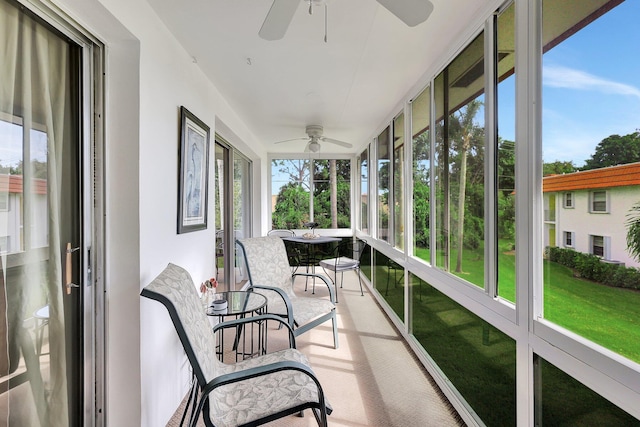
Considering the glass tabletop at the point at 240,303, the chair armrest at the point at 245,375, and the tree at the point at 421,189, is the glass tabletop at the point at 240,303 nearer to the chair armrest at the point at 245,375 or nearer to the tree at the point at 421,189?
the chair armrest at the point at 245,375

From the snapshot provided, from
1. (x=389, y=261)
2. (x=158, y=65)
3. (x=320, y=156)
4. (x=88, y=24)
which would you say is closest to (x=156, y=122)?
(x=158, y=65)

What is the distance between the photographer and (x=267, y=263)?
3.09 m

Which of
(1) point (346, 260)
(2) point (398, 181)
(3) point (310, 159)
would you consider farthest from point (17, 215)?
(3) point (310, 159)

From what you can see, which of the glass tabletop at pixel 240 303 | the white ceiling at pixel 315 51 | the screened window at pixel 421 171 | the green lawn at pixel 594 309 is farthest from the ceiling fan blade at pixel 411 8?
the glass tabletop at pixel 240 303

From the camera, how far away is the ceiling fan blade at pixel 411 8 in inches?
44.9

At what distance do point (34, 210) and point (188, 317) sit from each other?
0.76m

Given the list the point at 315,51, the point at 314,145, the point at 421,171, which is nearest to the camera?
the point at 315,51

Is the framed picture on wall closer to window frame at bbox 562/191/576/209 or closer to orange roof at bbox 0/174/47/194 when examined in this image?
orange roof at bbox 0/174/47/194

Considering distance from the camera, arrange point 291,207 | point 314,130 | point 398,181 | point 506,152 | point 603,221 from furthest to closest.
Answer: point 291,207
point 314,130
point 398,181
point 506,152
point 603,221

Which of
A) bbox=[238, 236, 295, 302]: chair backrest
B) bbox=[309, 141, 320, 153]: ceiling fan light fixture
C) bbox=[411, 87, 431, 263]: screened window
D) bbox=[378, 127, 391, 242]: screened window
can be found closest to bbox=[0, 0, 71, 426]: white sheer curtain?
bbox=[238, 236, 295, 302]: chair backrest

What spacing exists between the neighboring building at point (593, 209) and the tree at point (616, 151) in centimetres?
2

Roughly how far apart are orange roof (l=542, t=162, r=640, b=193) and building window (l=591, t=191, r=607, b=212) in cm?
2

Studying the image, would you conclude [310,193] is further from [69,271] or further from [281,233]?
[69,271]

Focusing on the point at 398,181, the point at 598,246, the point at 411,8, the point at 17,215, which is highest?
the point at 411,8
